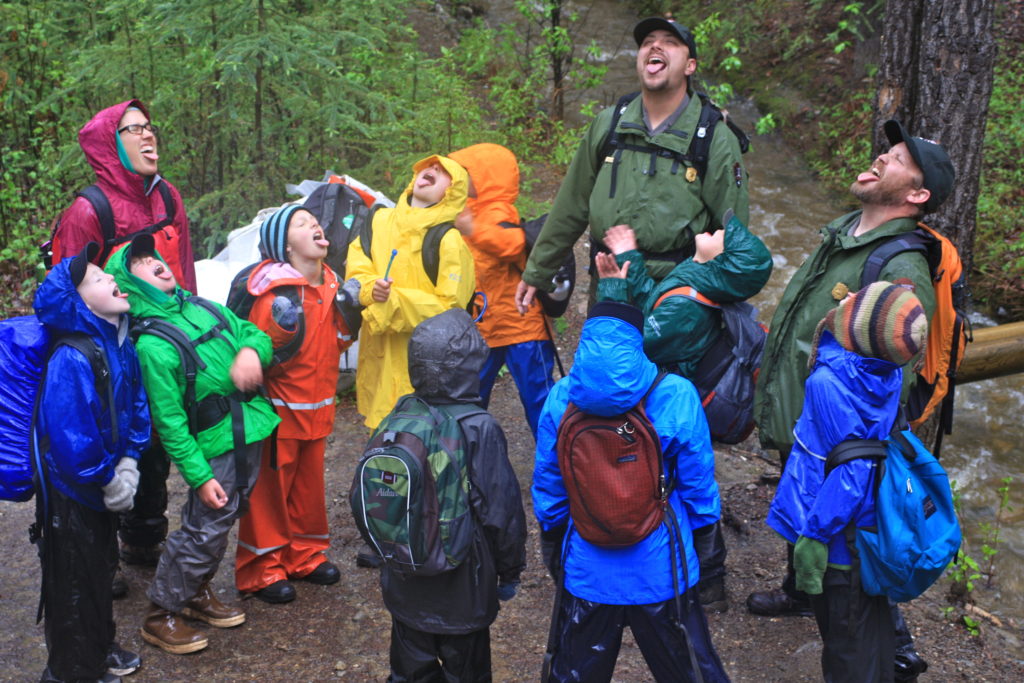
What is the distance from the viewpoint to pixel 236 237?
24.0ft

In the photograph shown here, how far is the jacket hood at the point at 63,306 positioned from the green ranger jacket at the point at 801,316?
3040 mm

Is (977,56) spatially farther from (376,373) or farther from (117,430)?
(117,430)

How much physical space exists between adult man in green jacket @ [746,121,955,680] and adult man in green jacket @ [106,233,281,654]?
2487 millimetres

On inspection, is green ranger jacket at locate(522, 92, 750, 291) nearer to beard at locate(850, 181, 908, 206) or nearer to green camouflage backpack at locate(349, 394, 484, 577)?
beard at locate(850, 181, 908, 206)

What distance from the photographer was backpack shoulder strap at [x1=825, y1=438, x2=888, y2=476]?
3.35 metres

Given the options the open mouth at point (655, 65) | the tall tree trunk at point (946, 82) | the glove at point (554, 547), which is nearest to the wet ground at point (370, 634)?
the glove at point (554, 547)

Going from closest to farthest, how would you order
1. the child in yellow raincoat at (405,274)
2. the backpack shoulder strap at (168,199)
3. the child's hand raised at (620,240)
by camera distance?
the child's hand raised at (620,240), the child in yellow raincoat at (405,274), the backpack shoulder strap at (168,199)

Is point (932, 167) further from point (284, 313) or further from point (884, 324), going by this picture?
point (284, 313)

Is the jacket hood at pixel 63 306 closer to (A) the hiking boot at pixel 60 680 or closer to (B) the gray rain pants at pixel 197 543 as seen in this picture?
(B) the gray rain pants at pixel 197 543

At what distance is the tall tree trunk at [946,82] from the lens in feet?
17.1

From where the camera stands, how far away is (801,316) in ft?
13.8

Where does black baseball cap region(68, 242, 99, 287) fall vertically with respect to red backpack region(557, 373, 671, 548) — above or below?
above

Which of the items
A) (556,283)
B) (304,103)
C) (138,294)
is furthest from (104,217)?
(304,103)

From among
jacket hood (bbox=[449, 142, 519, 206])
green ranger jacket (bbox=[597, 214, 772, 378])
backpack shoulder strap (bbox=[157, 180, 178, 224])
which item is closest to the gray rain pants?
backpack shoulder strap (bbox=[157, 180, 178, 224])
